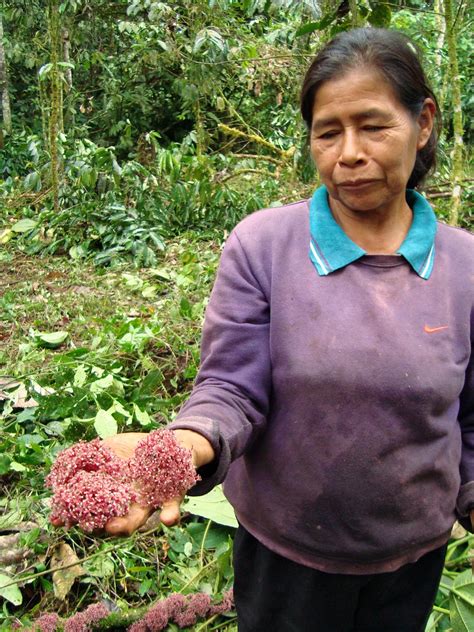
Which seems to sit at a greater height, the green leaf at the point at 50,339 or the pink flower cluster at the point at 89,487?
the pink flower cluster at the point at 89,487

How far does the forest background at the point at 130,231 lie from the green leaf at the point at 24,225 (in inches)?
0.5

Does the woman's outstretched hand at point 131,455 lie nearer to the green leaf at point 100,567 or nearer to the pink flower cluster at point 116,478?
the pink flower cluster at point 116,478

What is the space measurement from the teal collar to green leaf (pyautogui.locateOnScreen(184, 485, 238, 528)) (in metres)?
1.04

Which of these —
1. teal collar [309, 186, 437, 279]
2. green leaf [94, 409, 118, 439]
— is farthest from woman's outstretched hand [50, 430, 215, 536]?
green leaf [94, 409, 118, 439]

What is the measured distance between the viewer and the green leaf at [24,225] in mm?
5109

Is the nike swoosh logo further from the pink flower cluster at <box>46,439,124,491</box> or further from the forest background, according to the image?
the forest background

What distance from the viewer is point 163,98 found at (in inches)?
303

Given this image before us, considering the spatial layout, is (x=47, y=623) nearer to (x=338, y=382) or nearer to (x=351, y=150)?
(x=338, y=382)

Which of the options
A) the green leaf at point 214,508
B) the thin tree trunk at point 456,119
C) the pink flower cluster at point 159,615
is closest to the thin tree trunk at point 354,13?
the thin tree trunk at point 456,119

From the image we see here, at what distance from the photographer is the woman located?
1080mm

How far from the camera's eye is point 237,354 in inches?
43.7

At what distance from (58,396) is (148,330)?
61 cm

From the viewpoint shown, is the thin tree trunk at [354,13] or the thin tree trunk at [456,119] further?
the thin tree trunk at [456,119]

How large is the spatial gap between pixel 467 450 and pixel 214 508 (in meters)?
0.94
